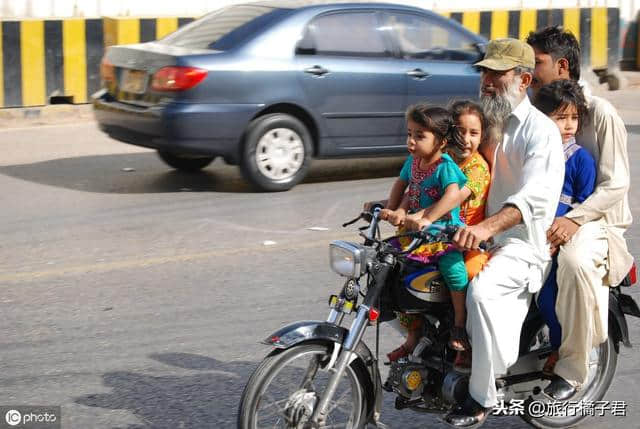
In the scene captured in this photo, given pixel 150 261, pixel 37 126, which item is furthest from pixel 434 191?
pixel 37 126

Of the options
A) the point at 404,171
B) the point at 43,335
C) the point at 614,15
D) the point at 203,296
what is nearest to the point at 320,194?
the point at 203,296

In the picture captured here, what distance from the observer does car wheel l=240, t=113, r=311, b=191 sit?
30.2 feet

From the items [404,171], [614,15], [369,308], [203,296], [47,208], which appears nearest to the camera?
[369,308]

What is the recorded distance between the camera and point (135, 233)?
776cm

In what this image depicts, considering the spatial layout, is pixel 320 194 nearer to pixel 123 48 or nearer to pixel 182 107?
pixel 182 107

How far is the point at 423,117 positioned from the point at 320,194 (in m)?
5.43

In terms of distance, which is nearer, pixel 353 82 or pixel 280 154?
pixel 280 154

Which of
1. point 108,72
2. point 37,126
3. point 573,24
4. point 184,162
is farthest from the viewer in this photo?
point 573,24

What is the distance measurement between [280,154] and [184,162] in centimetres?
124

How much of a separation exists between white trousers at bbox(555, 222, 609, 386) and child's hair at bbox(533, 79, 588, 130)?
0.48 m

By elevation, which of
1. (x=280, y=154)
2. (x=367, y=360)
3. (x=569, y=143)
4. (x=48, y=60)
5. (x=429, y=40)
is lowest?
(x=367, y=360)

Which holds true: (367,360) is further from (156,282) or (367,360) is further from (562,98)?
(156,282)

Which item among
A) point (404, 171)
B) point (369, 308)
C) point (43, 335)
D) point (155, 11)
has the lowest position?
point (43, 335)

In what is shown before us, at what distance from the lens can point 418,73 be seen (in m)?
9.98
